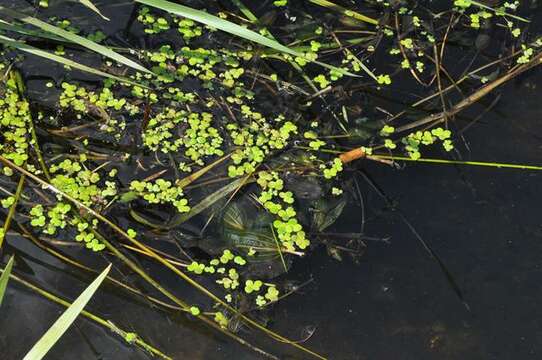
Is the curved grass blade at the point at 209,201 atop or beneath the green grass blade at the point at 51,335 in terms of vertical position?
beneath

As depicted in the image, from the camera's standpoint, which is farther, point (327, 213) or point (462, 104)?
point (462, 104)

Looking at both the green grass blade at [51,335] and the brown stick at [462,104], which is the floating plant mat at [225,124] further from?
the green grass blade at [51,335]

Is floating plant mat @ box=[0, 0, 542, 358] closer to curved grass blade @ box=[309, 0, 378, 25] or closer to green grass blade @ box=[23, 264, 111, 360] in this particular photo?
curved grass blade @ box=[309, 0, 378, 25]

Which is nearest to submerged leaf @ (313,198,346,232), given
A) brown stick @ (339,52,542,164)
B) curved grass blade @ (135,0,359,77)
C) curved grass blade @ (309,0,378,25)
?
brown stick @ (339,52,542,164)

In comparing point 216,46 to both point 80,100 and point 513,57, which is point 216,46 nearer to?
point 80,100

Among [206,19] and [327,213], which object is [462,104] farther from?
[206,19]

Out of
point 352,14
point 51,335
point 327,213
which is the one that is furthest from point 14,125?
point 352,14

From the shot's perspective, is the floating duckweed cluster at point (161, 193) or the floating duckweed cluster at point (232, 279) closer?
the floating duckweed cluster at point (232, 279)

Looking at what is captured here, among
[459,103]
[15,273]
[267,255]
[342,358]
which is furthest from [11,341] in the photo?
[459,103]

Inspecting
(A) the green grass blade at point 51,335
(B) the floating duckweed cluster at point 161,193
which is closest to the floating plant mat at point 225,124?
(B) the floating duckweed cluster at point 161,193
